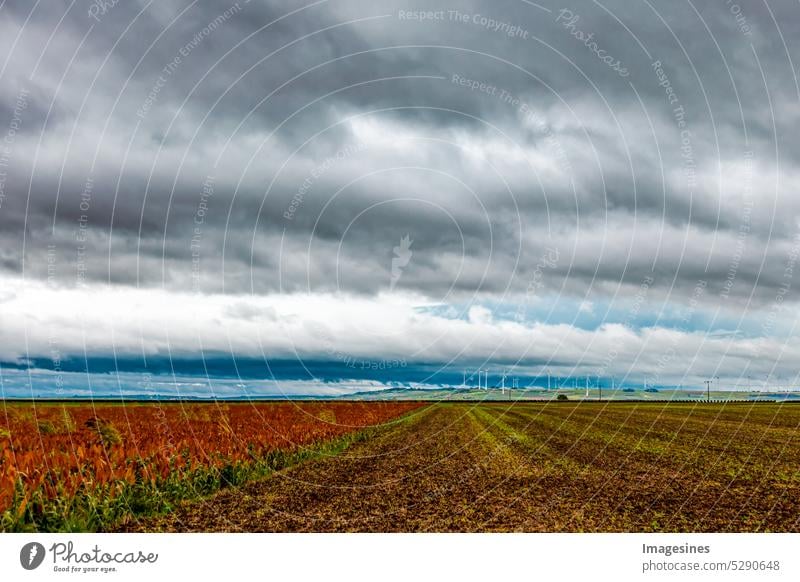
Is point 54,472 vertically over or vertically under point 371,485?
over

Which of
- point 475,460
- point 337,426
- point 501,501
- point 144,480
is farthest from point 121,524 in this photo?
point 337,426

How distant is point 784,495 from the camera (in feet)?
66.9

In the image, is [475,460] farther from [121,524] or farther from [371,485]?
[121,524]

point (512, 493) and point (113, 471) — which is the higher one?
point (113, 471)

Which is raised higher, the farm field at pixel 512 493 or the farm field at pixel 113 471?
the farm field at pixel 113 471

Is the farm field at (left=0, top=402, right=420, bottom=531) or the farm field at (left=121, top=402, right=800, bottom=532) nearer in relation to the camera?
the farm field at (left=0, top=402, right=420, bottom=531)

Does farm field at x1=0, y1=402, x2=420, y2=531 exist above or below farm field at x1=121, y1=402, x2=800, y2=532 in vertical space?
above

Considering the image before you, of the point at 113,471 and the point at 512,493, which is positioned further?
the point at 512,493

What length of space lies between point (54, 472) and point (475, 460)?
1827 centimetres

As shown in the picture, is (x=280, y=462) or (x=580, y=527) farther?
(x=280, y=462)

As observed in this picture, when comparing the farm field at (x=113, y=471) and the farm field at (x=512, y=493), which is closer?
the farm field at (x=113, y=471)
